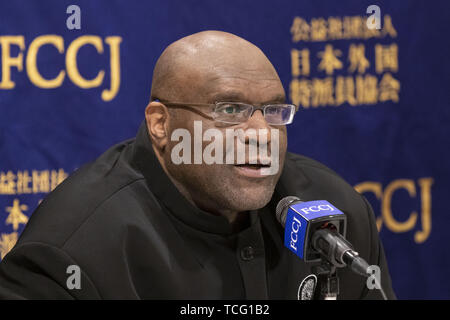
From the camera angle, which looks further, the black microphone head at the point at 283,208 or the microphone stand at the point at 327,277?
the black microphone head at the point at 283,208

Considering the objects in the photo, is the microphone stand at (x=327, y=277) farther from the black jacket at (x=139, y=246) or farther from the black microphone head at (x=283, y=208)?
the black jacket at (x=139, y=246)

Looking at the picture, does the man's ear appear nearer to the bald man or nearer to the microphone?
the bald man

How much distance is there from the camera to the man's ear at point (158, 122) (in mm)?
1403

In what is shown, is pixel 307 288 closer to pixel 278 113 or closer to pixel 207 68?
pixel 278 113

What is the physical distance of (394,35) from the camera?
7.55ft

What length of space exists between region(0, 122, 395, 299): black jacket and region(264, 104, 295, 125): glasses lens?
22 cm

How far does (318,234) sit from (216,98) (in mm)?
400

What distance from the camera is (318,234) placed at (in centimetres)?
107

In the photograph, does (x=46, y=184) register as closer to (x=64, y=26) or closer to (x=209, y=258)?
(x=64, y=26)

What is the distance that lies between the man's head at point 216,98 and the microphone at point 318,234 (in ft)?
0.63

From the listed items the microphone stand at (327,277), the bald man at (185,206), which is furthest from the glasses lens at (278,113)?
the microphone stand at (327,277)

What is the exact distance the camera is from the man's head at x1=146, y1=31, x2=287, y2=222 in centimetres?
132

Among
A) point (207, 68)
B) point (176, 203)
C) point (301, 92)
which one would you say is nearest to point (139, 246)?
point (176, 203)
